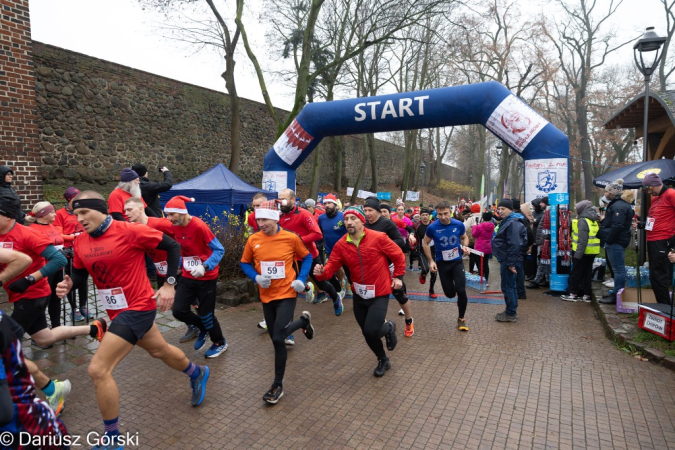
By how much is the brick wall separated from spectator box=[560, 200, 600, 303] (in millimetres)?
10508

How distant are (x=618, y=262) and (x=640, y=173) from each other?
2.37 m

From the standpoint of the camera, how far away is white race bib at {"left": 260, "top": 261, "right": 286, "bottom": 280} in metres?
4.18

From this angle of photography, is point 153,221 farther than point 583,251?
No

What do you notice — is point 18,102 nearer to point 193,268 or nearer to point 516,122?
point 193,268

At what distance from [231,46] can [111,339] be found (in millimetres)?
13469

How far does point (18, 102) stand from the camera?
814cm

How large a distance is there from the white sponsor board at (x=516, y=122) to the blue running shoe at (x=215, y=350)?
701 centimetres

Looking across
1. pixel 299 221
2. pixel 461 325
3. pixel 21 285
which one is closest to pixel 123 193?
pixel 299 221

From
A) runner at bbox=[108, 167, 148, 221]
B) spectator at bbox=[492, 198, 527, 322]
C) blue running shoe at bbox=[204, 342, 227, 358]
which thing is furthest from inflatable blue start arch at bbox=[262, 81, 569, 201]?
blue running shoe at bbox=[204, 342, 227, 358]

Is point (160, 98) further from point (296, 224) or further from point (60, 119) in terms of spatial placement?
point (296, 224)

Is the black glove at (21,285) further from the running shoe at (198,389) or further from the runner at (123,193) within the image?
the runner at (123,193)

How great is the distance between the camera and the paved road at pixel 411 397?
3340 mm

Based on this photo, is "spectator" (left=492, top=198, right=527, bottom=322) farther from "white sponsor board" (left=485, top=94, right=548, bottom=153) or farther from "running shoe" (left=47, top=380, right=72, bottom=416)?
"running shoe" (left=47, top=380, right=72, bottom=416)

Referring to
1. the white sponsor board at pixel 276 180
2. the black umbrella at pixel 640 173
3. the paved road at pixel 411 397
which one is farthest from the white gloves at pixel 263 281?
the white sponsor board at pixel 276 180
